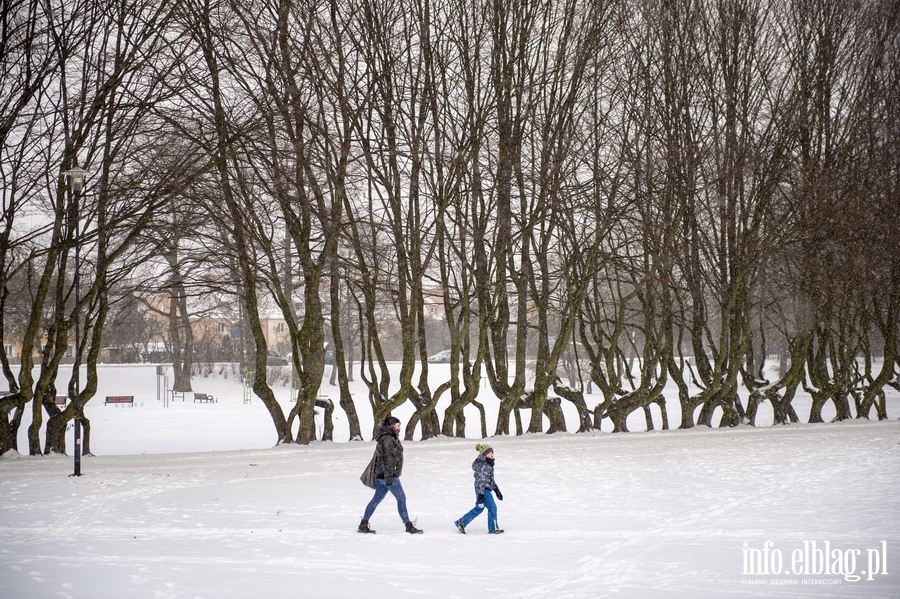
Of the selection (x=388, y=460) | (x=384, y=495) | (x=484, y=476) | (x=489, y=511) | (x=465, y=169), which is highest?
(x=465, y=169)

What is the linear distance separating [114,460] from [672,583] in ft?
43.1

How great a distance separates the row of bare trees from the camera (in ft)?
56.1

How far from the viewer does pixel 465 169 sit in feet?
65.3

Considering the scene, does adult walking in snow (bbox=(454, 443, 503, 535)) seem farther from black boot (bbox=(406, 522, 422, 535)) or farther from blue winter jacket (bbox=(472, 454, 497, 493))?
black boot (bbox=(406, 522, 422, 535))

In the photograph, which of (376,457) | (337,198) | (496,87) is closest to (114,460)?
(337,198)

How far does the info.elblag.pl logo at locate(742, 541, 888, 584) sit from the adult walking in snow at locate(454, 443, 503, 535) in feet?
9.49

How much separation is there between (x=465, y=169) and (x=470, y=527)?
37.7 feet

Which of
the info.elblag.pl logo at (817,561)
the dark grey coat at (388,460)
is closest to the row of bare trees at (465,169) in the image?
the dark grey coat at (388,460)

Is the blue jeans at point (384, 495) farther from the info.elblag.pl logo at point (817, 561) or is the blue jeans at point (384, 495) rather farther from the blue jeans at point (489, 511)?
the info.elblag.pl logo at point (817, 561)

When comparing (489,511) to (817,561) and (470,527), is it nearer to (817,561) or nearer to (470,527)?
(470,527)

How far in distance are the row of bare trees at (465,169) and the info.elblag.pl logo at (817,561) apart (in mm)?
11861

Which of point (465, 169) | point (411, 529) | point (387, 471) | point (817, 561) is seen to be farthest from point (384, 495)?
point (465, 169)

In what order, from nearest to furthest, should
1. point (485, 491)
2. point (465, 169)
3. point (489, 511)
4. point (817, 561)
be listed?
point (817, 561) < point (485, 491) < point (489, 511) < point (465, 169)

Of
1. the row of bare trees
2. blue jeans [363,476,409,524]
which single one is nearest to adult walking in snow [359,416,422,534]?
blue jeans [363,476,409,524]
